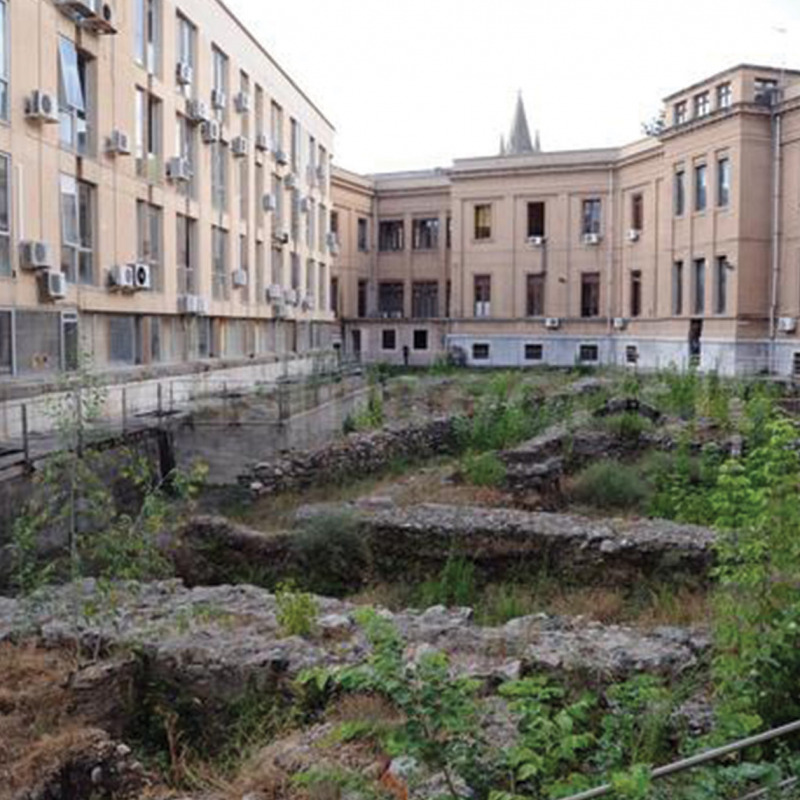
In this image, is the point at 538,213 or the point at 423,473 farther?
the point at 538,213

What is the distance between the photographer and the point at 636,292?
4512 centimetres

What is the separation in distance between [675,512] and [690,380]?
10.6 meters

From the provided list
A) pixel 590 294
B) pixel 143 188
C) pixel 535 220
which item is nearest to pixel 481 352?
pixel 590 294

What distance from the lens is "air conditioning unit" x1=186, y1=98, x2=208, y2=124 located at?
27219mm

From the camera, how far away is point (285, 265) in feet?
127

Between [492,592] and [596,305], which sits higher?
[596,305]

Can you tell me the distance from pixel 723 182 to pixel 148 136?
22.2m

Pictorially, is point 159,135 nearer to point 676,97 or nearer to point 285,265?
point 285,265

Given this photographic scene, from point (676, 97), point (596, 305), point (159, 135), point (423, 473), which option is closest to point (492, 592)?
point (423, 473)

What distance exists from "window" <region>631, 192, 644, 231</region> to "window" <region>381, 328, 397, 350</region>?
14036 mm

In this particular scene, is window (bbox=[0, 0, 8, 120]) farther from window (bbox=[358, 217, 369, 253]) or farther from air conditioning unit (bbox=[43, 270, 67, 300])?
window (bbox=[358, 217, 369, 253])

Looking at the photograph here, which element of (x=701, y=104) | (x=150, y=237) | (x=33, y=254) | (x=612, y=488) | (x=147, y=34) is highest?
(x=701, y=104)

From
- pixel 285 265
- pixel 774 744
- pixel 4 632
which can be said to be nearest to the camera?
pixel 774 744

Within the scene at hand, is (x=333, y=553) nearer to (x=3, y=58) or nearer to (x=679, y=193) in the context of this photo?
(x=3, y=58)
